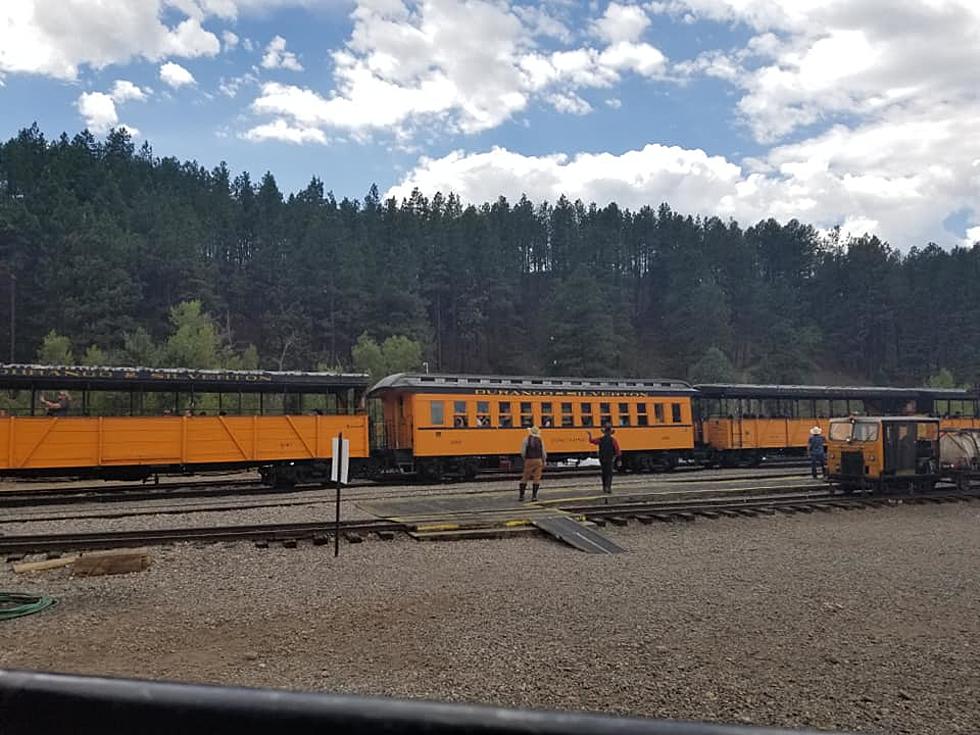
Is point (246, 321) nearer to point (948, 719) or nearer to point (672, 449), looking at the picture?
point (672, 449)

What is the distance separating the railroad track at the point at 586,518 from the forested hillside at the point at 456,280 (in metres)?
32.0

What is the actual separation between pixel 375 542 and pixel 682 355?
7685 centimetres

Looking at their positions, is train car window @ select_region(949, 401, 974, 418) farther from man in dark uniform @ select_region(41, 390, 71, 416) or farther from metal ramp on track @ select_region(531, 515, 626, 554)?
man in dark uniform @ select_region(41, 390, 71, 416)

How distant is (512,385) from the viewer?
26.5 metres

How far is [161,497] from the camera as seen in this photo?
20688 mm

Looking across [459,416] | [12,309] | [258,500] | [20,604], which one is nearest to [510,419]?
[459,416]

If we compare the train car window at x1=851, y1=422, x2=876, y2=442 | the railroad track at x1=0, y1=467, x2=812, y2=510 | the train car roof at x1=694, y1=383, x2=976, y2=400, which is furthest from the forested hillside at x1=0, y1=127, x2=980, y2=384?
the train car window at x1=851, y1=422, x2=876, y2=442

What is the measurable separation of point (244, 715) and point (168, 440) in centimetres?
2216

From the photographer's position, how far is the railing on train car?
38.0 inches

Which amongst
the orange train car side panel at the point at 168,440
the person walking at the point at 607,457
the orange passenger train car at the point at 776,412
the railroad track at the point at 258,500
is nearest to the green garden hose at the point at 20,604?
the railroad track at the point at 258,500

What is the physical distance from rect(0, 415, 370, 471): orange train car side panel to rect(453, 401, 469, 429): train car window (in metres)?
2.90

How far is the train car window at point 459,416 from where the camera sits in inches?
1001

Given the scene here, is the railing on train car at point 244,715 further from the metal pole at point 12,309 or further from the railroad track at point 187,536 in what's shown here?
the metal pole at point 12,309

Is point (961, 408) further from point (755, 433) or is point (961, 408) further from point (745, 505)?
point (745, 505)
